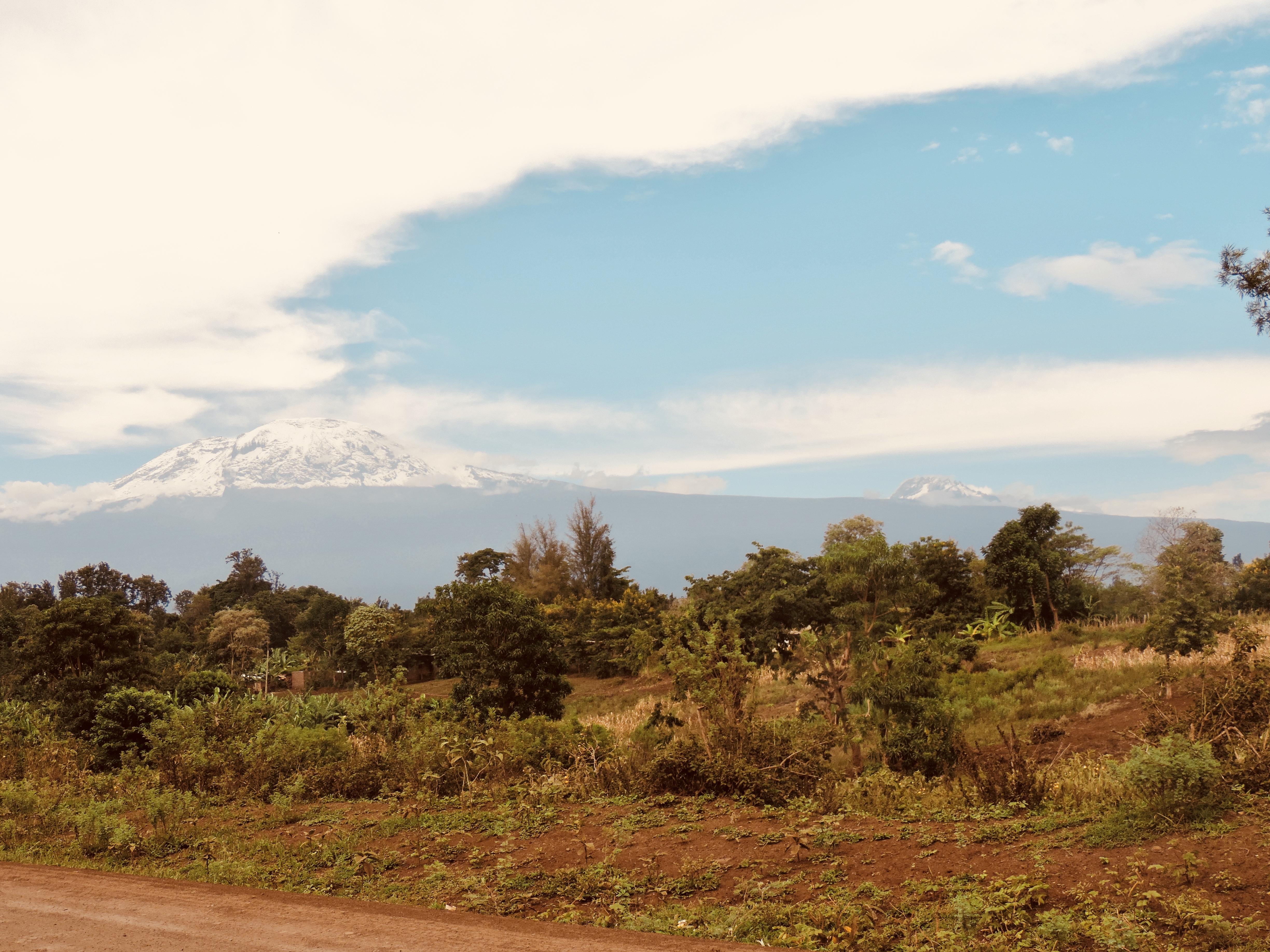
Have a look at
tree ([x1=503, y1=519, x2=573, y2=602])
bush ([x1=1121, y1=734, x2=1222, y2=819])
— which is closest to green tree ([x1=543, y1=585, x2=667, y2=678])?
tree ([x1=503, y1=519, x2=573, y2=602])

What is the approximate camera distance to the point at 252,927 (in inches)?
227

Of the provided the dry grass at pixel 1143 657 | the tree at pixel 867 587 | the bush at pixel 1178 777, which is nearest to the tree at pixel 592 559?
the tree at pixel 867 587

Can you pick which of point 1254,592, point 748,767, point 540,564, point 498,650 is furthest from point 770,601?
point 540,564

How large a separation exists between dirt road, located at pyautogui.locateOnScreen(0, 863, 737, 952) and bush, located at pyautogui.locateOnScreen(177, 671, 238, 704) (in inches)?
402

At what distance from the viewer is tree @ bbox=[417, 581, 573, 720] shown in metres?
15.1

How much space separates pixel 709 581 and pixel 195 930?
23.4m

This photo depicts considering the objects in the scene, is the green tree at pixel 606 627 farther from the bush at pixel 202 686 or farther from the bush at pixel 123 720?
the bush at pixel 123 720

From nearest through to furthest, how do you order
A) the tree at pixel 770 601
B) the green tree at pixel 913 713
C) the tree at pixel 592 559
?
the green tree at pixel 913 713 < the tree at pixel 770 601 < the tree at pixel 592 559

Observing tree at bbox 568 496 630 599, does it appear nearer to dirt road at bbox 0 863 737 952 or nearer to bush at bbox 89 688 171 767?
bush at bbox 89 688 171 767

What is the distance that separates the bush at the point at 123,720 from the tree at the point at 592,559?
3434 cm

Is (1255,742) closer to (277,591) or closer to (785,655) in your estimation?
(785,655)

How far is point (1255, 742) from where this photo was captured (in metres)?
7.75

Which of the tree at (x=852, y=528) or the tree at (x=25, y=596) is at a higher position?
the tree at (x=852, y=528)

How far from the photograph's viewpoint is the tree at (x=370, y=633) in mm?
36219
